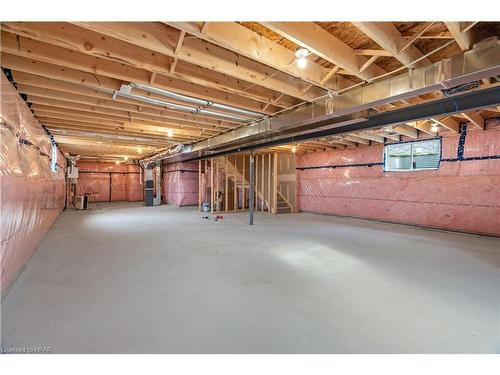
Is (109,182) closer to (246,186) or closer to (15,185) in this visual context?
(246,186)

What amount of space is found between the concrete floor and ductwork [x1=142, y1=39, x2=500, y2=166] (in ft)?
6.39

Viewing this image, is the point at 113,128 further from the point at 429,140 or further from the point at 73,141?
the point at 429,140

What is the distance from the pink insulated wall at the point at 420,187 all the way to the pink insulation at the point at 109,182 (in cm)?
973

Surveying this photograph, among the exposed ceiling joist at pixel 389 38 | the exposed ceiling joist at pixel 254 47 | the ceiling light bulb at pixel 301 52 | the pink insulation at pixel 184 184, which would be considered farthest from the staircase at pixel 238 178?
the exposed ceiling joist at pixel 389 38

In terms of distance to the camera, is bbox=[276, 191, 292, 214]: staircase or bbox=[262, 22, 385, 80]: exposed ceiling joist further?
bbox=[276, 191, 292, 214]: staircase

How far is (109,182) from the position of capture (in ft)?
41.9

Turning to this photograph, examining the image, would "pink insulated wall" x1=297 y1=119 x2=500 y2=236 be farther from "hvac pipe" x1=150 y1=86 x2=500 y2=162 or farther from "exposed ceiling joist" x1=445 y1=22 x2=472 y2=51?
"exposed ceiling joist" x1=445 y1=22 x2=472 y2=51

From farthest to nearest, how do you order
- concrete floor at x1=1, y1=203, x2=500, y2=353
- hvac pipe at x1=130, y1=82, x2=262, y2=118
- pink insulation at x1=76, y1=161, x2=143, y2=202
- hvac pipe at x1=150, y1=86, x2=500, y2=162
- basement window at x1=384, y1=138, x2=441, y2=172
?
1. pink insulation at x1=76, y1=161, x2=143, y2=202
2. basement window at x1=384, y1=138, x2=441, y2=172
3. hvac pipe at x1=130, y1=82, x2=262, y2=118
4. hvac pipe at x1=150, y1=86, x2=500, y2=162
5. concrete floor at x1=1, y1=203, x2=500, y2=353

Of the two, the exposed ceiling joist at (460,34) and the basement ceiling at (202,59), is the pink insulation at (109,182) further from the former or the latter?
the exposed ceiling joist at (460,34)

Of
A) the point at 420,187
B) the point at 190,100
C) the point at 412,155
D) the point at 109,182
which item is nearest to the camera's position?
the point at 190,100

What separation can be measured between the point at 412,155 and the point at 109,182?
13.4 meters

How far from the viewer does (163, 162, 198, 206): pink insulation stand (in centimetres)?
1087

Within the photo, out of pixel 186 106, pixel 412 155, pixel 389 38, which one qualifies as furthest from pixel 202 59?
pixel 412 155

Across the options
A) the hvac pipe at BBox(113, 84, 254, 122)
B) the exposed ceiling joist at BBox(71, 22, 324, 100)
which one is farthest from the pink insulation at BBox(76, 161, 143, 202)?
the exposed ceiling joist at BBox(71, 22, 324, 100)
